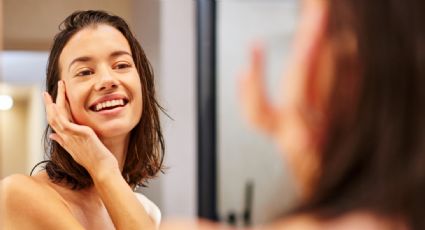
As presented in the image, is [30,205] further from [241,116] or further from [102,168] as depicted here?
[241,116]

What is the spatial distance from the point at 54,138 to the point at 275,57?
0.30 m

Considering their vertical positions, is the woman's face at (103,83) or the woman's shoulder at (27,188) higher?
the woman's face at (103,83)

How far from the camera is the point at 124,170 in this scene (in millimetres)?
848

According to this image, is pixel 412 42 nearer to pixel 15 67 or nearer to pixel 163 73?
pixel 163 73

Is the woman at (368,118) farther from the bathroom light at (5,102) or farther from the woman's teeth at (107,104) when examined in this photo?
the bathroom light at (5,102)

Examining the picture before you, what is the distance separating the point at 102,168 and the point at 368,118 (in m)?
0.44

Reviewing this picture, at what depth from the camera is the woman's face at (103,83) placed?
85 cm

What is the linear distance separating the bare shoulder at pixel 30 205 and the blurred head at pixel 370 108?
1.45 feet

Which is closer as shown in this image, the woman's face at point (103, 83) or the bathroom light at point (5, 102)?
the woman's face at point (103, 83)

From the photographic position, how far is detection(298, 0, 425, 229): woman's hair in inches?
18.2

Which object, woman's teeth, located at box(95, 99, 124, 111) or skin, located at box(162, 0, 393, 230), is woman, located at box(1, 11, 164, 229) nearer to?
woman's teeth, located at box(95, 99, 124, 111)

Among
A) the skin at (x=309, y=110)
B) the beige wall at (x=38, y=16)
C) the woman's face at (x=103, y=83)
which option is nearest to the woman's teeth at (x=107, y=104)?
the woman's face at (x=103, y=83)

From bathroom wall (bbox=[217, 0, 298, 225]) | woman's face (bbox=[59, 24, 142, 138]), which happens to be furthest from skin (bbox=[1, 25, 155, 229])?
bathroom wall (bbox=[217, 0, 298, 225])

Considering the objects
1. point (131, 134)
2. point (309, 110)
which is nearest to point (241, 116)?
point (131, 134)
